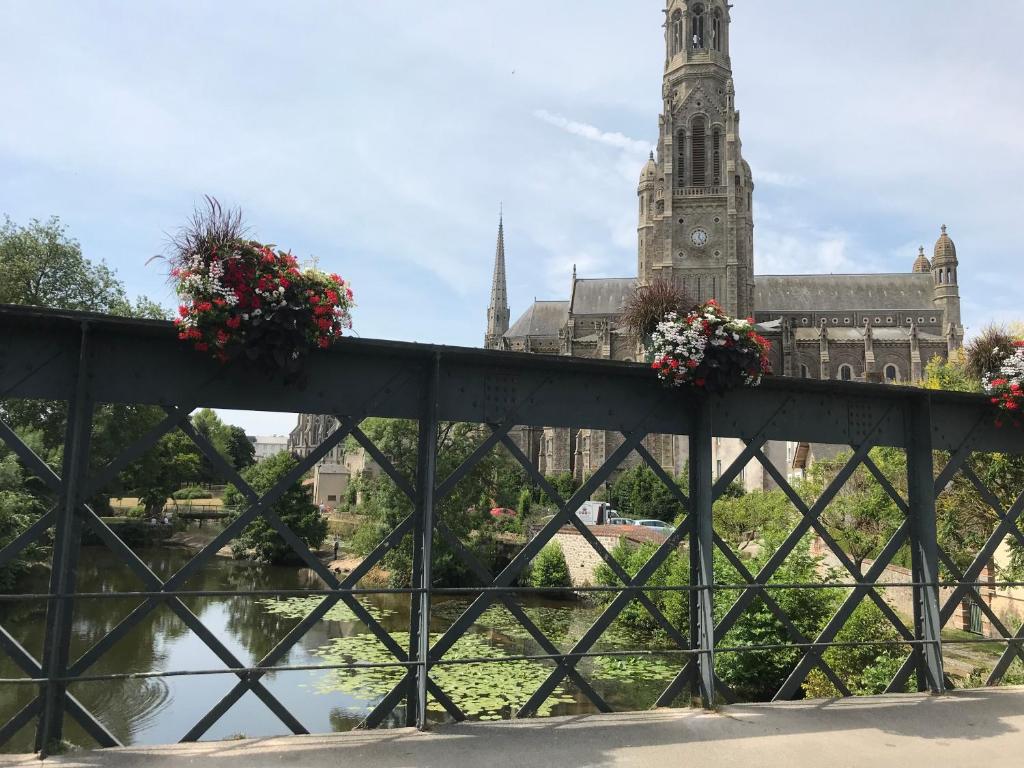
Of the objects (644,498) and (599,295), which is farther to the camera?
(599,295)

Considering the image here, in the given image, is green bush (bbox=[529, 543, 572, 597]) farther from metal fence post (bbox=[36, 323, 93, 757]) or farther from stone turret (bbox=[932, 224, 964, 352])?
stone turret (bbox=[932, 224, 964, 352])

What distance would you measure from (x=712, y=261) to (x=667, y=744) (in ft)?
214

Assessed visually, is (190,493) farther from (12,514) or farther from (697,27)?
(697,27)

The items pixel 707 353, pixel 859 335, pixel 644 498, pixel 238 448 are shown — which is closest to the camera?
pixel 707 353

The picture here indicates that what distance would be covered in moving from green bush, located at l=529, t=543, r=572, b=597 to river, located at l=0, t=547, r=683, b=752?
3.77ft

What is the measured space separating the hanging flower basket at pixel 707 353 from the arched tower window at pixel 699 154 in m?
66.4

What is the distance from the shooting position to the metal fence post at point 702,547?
6257mm

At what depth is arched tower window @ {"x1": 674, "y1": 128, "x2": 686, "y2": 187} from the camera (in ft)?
226

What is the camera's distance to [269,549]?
39344 millimetres

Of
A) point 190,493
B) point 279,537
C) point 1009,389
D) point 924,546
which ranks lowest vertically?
point 279,537

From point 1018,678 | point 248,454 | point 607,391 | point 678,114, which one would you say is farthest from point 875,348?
point 248,454

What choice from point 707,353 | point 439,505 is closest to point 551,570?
point 439,505

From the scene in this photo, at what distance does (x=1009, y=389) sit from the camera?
294 inches

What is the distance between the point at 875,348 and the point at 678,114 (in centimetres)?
2901
